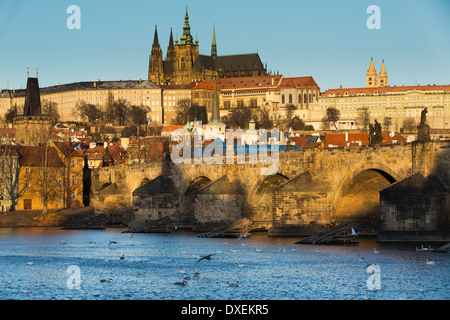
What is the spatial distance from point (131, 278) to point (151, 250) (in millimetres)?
11344

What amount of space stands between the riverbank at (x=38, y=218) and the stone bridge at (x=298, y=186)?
9367mm

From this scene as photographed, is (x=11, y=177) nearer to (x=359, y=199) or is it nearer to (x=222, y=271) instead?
(x=359, y=199)

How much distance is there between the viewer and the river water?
105 ft

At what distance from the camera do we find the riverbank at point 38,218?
68.6 meters

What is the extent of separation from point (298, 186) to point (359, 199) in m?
3.54

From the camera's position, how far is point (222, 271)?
125ft

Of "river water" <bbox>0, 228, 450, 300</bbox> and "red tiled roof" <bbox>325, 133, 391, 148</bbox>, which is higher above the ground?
"red tiled roof" <bbox>325, 133, 391, 148</bbox>

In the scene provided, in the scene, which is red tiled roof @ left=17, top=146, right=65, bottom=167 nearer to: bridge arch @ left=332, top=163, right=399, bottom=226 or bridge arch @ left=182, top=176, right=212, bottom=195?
bridge arch @ left=182, top=176, right=212, bottom=195

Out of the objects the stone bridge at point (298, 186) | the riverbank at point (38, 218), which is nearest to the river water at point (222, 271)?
the stone bridge at point (298, 186)

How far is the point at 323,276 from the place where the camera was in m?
35.5

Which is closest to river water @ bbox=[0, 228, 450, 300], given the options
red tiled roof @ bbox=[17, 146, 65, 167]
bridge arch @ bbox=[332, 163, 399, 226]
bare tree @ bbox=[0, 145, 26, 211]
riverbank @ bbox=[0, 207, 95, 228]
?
bridge arch @ bbox=[332, 163, 399, 226]

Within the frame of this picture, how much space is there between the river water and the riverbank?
16.7 metres
